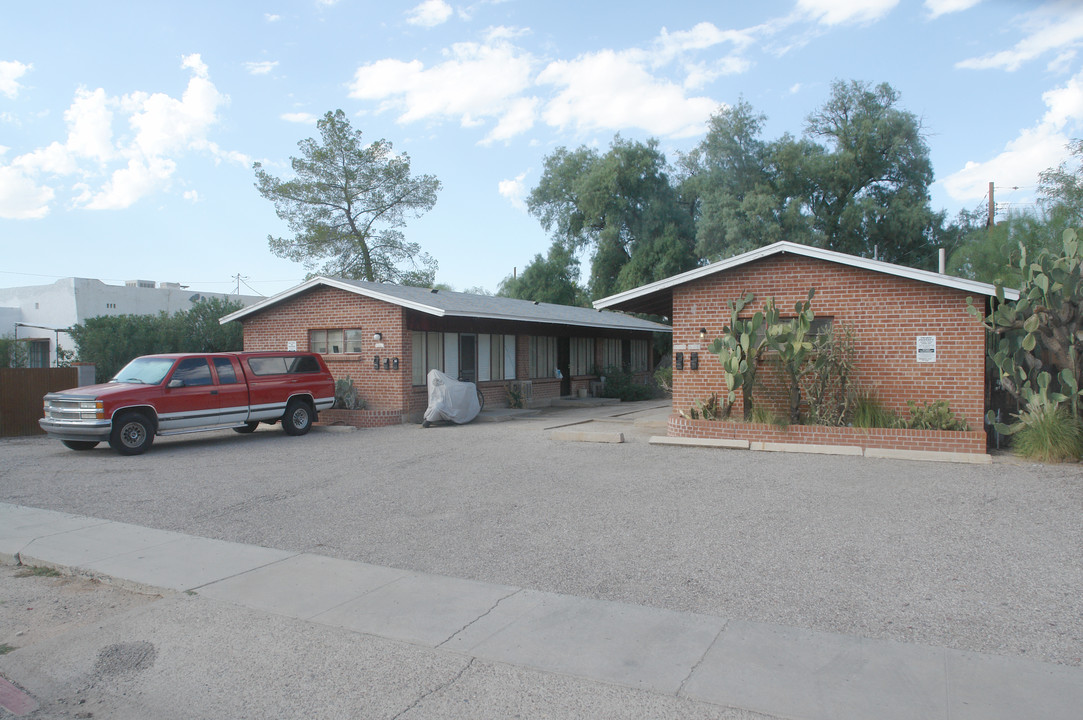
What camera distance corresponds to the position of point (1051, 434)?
1116 centimetres

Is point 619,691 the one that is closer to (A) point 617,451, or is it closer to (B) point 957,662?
Answer: (B) point 957,662

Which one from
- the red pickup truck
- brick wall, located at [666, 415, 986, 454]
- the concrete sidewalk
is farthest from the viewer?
the red pickup truck

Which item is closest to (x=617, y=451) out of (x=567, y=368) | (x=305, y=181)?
(x=567, y=368)

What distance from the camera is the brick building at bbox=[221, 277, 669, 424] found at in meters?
18.2

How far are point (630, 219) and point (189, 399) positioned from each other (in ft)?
103

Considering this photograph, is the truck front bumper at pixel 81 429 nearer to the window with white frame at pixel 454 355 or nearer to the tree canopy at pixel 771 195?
the window with white frame at pixel 454 355

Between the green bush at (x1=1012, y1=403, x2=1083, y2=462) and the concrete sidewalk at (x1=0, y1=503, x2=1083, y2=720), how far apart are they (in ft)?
26.6

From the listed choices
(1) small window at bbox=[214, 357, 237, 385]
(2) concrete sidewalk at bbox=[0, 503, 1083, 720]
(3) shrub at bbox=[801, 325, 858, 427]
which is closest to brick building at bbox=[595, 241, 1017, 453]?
(3) shrub at bbox=[801, 325, 858, 427]

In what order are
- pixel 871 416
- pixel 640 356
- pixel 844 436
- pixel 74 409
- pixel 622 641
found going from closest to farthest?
1. pixel 622 641
2. pixel 844 436
3. pixel 871 416
4. pixel 74 409
5. pixel 640 356

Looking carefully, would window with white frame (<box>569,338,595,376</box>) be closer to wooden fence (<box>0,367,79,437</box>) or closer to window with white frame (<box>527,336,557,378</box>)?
window with white frame (<box>527,336,557,378</box>)

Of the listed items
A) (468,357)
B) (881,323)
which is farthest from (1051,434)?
(468,357)

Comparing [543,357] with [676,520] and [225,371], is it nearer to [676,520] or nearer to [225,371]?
[225,371]

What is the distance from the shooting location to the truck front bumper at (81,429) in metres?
12.9

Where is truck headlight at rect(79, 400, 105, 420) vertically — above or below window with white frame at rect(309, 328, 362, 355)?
below
